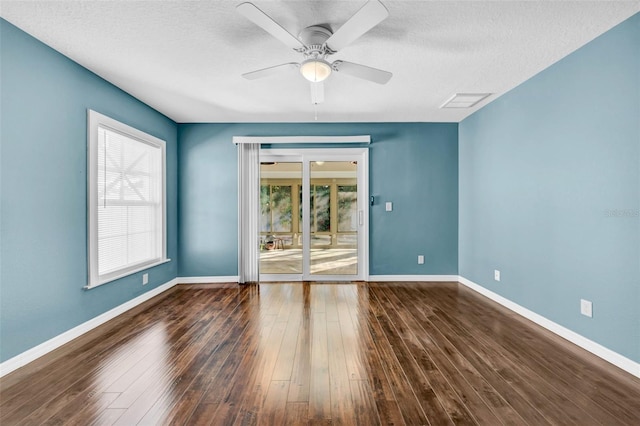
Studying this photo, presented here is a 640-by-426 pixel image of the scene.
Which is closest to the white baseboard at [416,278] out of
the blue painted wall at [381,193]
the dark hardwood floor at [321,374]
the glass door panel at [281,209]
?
the blue painted wall at [381,193]

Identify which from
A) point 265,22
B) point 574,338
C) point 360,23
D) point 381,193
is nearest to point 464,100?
point 381,193

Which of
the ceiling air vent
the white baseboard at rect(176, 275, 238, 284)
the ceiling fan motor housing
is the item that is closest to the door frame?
the white baseboard at rect(176, 275, 238, 284)

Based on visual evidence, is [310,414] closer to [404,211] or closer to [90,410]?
[90,410]

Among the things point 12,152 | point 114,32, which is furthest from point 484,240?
point 12,152

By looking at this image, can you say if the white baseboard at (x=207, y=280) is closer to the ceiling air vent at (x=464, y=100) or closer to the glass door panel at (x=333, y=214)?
the glass door panel at (x=333, y=214)

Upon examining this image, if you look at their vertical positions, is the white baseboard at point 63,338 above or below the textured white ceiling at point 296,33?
below

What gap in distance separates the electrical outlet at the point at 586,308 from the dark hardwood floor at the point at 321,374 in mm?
324

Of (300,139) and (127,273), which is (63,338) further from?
(300,139)

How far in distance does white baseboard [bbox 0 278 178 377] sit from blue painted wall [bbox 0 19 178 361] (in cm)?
5

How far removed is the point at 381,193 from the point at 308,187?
1.19 metres

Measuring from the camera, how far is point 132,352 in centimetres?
268

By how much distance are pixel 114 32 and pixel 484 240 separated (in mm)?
4715

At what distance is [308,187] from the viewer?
522 centimetres

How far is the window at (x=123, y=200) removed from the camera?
323 cm
